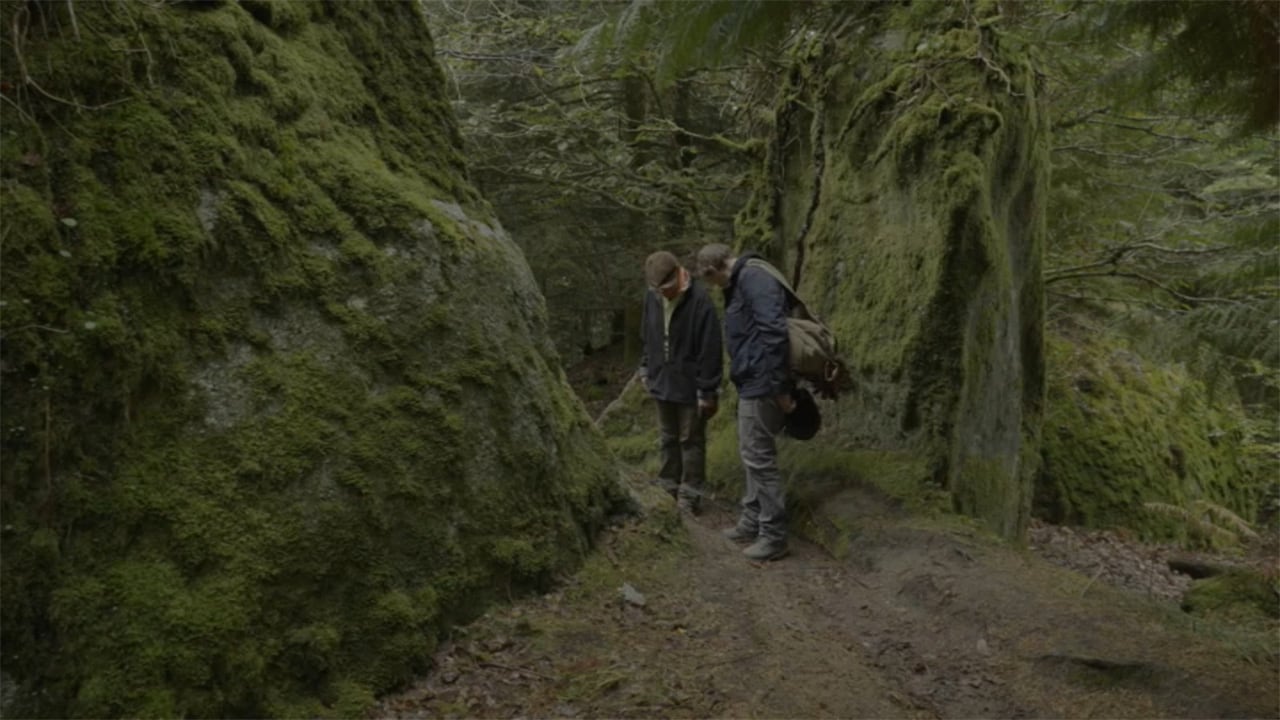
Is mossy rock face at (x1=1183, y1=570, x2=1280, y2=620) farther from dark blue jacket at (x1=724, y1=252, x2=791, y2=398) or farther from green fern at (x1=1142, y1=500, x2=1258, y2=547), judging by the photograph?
dark blue jacket at (x1=724, y1=252, x2=791, y2=398)

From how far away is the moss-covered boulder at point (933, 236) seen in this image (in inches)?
289

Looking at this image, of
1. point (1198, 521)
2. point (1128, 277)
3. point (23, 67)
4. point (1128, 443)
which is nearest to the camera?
point (23, 67)

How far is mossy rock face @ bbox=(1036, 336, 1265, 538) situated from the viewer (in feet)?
40.8

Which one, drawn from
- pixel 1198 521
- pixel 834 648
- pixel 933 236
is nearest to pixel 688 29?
pixel 834 648

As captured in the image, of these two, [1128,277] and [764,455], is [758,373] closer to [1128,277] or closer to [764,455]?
[764,455]

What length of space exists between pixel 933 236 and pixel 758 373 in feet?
7.16

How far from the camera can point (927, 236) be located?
7488 millimetres

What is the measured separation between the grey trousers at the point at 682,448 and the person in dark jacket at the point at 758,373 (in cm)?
115

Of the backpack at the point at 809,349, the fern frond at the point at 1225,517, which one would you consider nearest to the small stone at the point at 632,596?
the backpack at the point at 809,349

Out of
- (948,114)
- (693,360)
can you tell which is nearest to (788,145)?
(948,114)

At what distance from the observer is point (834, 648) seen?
16.5 ft

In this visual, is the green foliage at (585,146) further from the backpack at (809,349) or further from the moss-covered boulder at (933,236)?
the backpack at (809,349)

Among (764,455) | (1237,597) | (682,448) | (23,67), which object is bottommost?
(1237,597)

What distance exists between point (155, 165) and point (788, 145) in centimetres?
726
